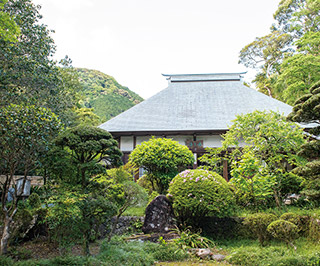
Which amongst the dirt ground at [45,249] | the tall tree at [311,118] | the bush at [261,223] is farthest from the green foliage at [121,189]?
the tall tree at [311,118]

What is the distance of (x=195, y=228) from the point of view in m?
7.49

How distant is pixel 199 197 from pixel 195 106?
9.19 metres

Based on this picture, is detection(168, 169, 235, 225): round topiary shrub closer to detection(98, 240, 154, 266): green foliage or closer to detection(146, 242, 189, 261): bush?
detection(146, 242, 189, 261): bush

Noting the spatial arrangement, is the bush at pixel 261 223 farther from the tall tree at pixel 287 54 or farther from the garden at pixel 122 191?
the tall tree at pixel 287 54

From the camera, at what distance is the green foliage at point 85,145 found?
16.6 ft

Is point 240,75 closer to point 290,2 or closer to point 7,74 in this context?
point 290,2

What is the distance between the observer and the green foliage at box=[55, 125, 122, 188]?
5.05m

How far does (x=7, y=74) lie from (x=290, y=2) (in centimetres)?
2138

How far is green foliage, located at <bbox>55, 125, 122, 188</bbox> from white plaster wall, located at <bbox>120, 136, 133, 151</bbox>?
8.26 metres

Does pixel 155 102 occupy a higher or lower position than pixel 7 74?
higher

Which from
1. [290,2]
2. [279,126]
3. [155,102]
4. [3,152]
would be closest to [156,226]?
[3,152]

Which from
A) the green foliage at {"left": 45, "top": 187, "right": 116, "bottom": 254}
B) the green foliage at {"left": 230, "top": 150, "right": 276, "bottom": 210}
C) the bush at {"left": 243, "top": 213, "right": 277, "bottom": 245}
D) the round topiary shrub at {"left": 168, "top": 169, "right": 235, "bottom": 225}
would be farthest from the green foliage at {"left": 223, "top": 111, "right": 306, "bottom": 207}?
the green foliage at {"left": 45, "top": 187, "right": 116, "bottom": 254}

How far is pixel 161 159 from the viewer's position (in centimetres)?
926

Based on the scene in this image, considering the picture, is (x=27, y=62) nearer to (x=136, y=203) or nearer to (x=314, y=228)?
(x=136, y=203)
